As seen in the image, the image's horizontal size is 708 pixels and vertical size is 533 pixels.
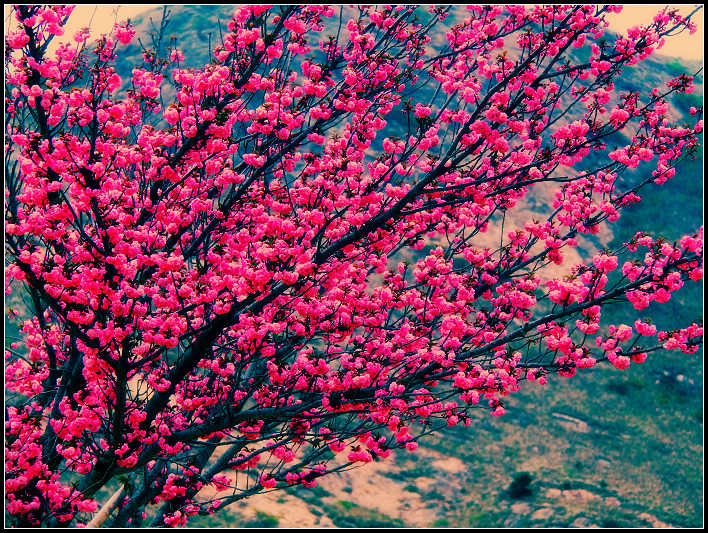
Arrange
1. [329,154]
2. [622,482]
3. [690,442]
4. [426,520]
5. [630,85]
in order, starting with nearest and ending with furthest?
[329,154] → [426,520] → [622,482] → [690,442] → [630,85]

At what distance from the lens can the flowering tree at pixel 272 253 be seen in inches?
222

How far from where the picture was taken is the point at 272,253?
18.3ft

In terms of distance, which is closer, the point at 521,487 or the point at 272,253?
the point at 272,253

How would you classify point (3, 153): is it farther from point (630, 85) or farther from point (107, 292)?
point (630, 85)

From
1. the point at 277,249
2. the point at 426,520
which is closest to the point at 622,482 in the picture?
the point at 426,520

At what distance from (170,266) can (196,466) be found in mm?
3634

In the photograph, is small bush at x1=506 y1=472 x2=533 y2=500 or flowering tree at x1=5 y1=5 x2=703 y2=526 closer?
flowering tree at x1=5 y1=5 x2=703 y2=526

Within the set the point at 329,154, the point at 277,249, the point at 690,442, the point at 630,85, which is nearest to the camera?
the point at 277,249

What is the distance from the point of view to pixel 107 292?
5777 mm

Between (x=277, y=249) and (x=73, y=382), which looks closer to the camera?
(x=277, y=249)

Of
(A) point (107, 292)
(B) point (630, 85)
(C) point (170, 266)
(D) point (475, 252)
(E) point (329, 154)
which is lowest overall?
(A) point (107, 292)

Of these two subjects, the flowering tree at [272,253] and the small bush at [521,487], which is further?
the small bush at [521,487]

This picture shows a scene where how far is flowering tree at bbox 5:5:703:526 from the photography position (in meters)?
5.63

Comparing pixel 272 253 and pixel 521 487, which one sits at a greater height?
pixel 272 253
